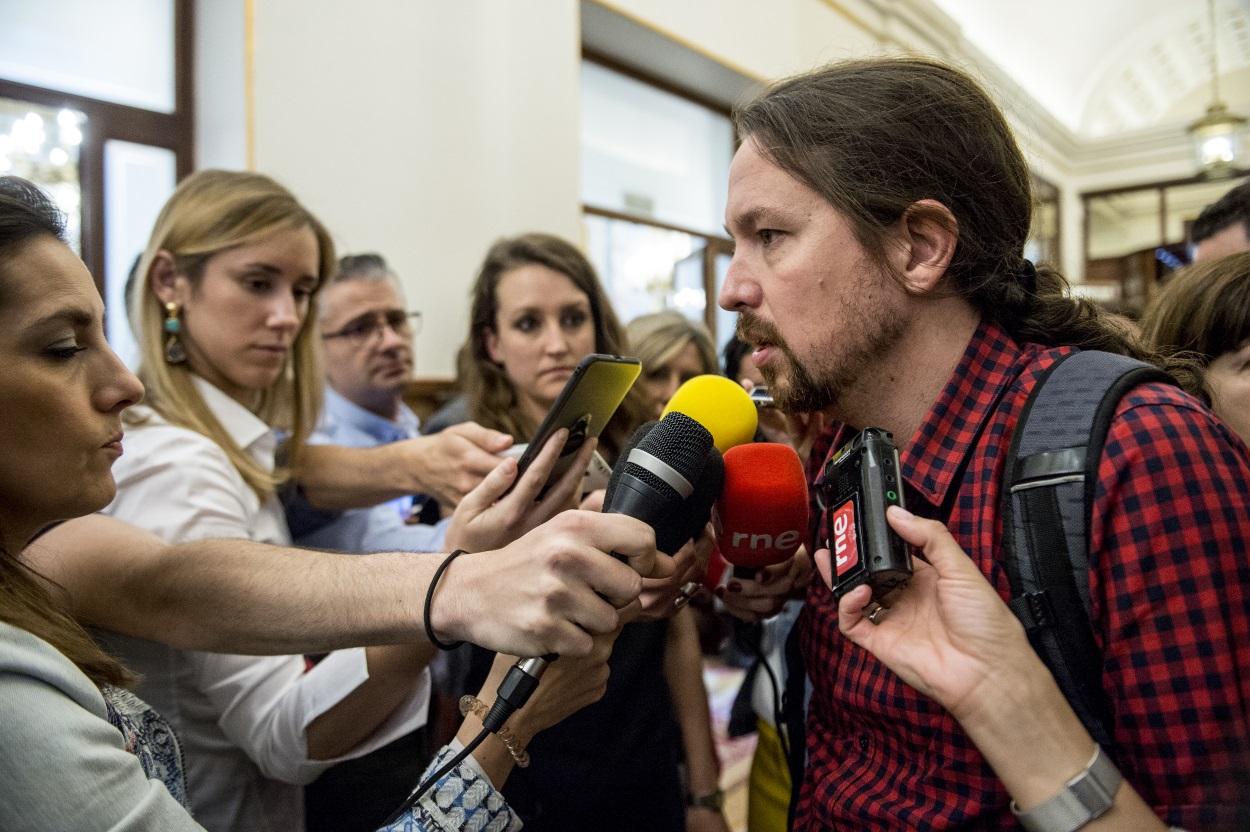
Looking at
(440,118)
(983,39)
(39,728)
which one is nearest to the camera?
(39,728)

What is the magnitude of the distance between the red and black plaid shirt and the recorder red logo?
0.52 feet

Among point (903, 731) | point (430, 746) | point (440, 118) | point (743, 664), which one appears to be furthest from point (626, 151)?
point (903, 731)

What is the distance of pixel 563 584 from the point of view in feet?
2.64

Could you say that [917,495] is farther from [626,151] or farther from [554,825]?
[626,151]

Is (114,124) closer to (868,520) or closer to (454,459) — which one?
(454,459)

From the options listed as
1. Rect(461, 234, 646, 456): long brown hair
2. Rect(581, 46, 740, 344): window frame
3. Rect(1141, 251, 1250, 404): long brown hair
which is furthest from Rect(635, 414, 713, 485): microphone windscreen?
Rect(581, 46, 740, 344): window frame

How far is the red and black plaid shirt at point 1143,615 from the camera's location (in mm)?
726

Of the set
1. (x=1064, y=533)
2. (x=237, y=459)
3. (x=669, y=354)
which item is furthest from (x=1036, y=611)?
A: (x=669, y=354)

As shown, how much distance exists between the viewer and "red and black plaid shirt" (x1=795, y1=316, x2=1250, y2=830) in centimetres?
73

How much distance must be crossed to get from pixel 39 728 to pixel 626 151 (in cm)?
497

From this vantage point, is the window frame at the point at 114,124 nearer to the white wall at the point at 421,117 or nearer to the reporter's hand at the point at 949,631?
the white wall at the point at 421,117

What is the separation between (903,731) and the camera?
0.91 metres

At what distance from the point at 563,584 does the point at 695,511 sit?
0.26 m

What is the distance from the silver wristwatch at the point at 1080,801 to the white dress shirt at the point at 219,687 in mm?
826
